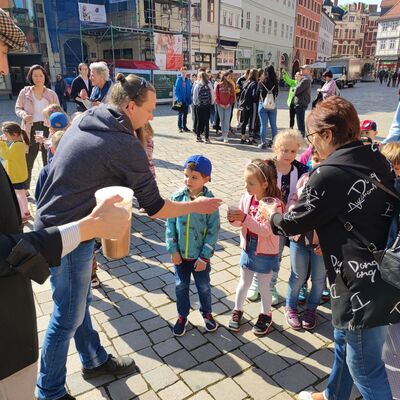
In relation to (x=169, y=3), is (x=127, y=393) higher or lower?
lower

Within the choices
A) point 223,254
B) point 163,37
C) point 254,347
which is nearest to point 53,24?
point 163,37

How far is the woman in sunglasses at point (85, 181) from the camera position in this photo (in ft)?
6.34

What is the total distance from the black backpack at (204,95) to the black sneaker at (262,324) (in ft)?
26.4

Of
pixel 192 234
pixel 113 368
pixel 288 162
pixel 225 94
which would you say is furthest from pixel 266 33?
pixel 113 368

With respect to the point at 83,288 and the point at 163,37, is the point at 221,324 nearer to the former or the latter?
the point at 83,288

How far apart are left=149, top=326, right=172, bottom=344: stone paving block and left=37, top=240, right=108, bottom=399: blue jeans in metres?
0.91

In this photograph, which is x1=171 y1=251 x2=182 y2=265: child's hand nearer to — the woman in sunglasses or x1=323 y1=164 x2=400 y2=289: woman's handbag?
the woman in sunglasses

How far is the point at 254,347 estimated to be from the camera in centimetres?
296

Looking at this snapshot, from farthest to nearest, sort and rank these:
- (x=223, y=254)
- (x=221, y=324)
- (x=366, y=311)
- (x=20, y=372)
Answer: (x=223, y=254), (x=221, y=324), (x=366, y=311), (x=20, y=372)

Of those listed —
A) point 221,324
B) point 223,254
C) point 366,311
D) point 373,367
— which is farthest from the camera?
point 223,254

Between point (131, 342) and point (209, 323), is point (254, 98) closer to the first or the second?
point (209, 323)

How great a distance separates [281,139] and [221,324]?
69.8 inches

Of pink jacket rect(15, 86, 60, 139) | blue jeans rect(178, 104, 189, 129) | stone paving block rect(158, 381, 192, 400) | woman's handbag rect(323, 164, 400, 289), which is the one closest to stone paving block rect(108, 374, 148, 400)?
stone paving block rect(158, 381, 192, 400)

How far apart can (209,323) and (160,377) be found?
0.65 m
